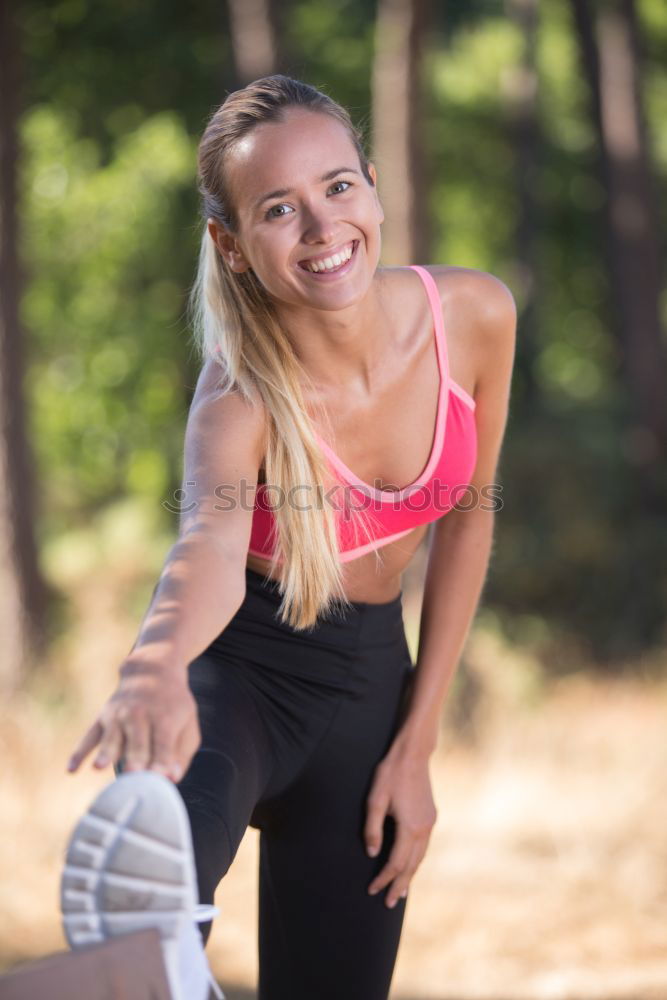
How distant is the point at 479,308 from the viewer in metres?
2.20

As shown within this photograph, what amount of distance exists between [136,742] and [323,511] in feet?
2.15

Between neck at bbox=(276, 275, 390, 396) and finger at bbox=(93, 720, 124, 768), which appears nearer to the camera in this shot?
finger at bbox=(93, 720, 124, 768)

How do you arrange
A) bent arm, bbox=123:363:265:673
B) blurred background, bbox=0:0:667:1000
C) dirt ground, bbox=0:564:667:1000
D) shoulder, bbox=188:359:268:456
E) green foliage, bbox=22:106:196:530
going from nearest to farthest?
bent arm, bbox=123:363:265:673, shoulder, bbox=188:359:268:456, dirt ground, bbox=0:564:667:1000, blurred background, bbox=0:0:667:1000, green foliage, bbox=22:106:196:530

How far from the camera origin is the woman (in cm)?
190

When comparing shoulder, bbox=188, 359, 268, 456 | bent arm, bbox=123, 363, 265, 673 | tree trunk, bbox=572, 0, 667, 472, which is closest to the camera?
bent arm, bbox=123, 363, 265, 673

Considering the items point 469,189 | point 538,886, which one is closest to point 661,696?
point 538,886

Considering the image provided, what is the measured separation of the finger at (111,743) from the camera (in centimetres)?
141

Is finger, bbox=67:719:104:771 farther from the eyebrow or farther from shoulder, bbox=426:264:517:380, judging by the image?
shoulder, bbox=426:264:517:380

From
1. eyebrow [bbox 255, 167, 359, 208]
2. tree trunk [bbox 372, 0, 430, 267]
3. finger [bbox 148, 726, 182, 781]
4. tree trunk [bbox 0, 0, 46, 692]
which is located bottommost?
finger [bbox 148, 726, 182, 781]

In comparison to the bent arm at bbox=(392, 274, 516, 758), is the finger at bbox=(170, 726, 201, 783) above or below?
below

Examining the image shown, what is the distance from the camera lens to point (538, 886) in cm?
488

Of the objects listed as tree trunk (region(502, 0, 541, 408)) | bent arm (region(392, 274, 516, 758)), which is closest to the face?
bent arm (region(392, 274, 516, 758))

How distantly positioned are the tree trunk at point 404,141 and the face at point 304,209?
4.73 m

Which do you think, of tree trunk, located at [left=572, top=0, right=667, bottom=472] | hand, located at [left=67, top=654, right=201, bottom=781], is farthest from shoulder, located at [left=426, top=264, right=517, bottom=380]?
tree trunk, located at [left=572, top=0, right=667, bottom=472]
